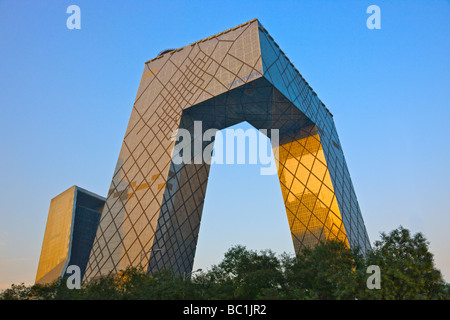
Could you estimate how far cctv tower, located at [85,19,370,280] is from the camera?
41.9 m

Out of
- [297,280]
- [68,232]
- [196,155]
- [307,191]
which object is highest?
[196,155]

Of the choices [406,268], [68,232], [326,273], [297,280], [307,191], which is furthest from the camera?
[68,232]

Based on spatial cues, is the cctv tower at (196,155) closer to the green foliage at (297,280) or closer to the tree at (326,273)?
the green foliage at (297,280)

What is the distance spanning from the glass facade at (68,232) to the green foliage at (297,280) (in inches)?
952

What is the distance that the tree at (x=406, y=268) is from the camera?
72.1 ft

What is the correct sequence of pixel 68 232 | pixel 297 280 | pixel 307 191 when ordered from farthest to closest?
pixel 68 232 < pixel 307 191 < pixel 297 280

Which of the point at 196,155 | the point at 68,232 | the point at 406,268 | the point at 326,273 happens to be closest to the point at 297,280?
the point at 326,273

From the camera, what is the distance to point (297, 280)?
2902 cm

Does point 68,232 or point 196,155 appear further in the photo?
point 68,232

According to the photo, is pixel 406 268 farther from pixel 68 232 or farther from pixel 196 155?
pixel 68 232

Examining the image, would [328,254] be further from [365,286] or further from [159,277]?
[159,277]

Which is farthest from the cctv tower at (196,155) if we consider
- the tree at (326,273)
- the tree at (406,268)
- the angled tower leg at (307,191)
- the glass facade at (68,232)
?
the tree at (406,268)

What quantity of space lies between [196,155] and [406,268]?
3051 centimetres

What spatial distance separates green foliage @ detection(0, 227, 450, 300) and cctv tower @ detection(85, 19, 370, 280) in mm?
10542
